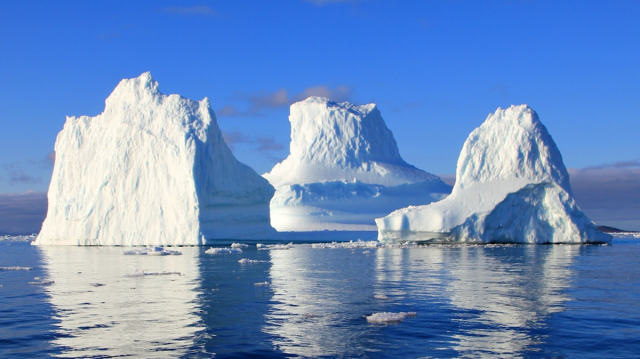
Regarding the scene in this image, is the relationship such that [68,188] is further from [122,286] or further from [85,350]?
[85,350]

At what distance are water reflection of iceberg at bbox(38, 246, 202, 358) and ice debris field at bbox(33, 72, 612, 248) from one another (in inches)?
375

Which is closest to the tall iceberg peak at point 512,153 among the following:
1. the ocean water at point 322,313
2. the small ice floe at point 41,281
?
the ocean water at point 322,313

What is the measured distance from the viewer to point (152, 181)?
33.0 meters

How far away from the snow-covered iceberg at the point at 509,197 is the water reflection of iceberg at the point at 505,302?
10778 millimetres

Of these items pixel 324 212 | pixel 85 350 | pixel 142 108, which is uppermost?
pixel 142 108

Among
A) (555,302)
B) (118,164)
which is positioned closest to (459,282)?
(555,302)

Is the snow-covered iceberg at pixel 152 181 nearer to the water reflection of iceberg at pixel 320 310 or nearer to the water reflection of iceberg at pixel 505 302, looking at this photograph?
the water reflection of iceberg at pixel 320 310

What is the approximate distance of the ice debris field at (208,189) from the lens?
95.0 feet

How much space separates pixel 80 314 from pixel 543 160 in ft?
80.5

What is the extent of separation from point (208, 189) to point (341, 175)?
2278cm

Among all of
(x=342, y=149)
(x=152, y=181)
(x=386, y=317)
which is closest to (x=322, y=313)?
(x=386, y=317)

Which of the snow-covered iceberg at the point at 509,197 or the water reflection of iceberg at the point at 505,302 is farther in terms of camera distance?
the snow-covered iceberg at the point at 509,197

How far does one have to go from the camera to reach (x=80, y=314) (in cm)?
962

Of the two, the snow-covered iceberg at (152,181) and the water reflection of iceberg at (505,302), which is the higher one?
the snow-covered iceberg at (152,181)
